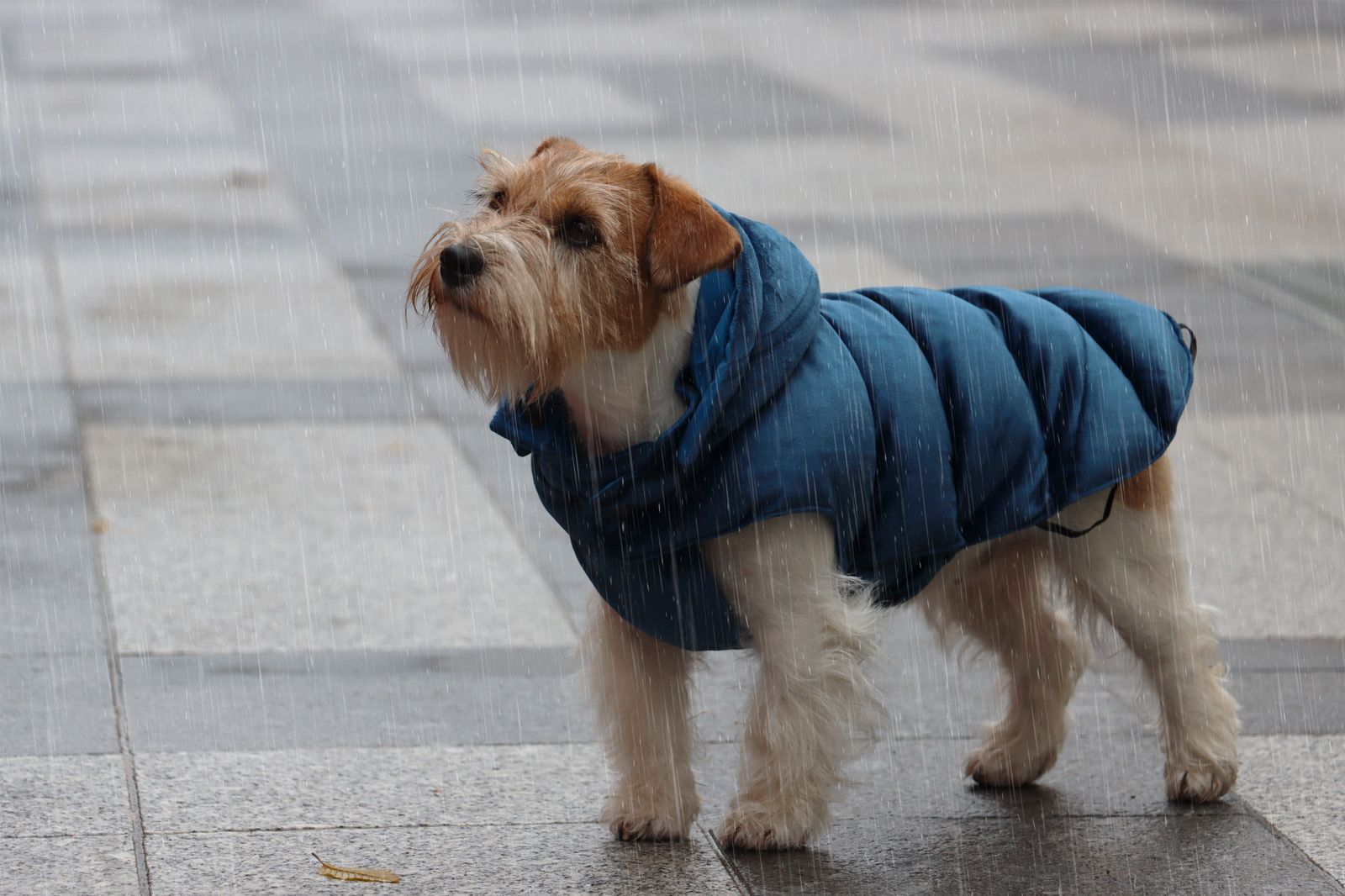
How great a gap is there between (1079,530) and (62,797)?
266 centimetres

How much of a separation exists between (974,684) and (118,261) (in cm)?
638

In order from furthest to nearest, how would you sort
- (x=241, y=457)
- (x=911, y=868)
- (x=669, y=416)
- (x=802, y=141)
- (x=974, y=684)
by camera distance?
(x=802, y=141)
(x=241, y=457)
(x=974, y=684)
(x=911, y=868)
(x=669, y=416)

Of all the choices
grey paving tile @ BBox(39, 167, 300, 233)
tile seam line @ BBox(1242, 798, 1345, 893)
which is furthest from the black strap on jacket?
grey paving tile @ BBox(39, 167, 300, 233)

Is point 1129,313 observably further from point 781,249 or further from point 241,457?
point 241,457

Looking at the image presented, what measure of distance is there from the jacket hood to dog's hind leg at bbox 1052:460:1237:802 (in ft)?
3.31

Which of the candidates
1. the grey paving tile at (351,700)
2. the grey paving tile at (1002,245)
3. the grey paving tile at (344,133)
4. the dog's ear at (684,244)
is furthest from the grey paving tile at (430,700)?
the grey paving tile at (344,133)

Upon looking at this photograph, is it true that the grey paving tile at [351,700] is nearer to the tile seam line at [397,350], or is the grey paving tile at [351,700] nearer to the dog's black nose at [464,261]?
the tile seam line at [397,350]

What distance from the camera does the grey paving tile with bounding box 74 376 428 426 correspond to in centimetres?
838

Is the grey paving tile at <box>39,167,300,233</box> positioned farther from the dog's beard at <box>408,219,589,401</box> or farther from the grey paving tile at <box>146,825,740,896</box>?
the dog's beard at <box>408,219,589,401</box>

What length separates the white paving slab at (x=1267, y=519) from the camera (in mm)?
6625

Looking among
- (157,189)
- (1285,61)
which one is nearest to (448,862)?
(157,189)

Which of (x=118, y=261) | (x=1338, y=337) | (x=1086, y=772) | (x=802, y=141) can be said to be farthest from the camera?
(x=802, y=141)

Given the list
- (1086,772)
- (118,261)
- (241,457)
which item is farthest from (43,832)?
(118,261)

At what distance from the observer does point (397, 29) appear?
1917cm
